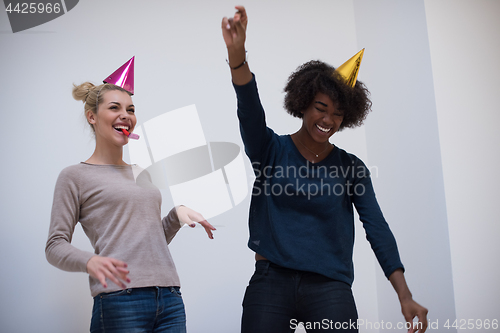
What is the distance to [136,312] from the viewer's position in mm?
1032

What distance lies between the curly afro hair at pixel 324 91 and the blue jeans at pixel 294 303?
18.7 inches

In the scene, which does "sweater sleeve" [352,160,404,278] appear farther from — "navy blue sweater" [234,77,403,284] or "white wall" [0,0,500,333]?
"white wall" [0,0,500,333]

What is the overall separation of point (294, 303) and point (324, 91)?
579 millimetres

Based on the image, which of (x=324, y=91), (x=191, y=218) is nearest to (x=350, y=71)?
(x=324, y=91)

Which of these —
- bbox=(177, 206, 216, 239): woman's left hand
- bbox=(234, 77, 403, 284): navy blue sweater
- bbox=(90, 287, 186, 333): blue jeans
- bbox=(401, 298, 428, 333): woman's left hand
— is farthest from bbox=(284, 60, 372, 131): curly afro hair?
bbox=(90, 287, 186, 333): blue jeans

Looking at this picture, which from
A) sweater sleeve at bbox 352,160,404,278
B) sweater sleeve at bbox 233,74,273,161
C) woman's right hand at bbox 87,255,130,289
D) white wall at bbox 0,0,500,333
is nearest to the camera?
woman's right hand at bbox 87,255,130,289

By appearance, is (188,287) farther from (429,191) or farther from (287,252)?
(429,191)

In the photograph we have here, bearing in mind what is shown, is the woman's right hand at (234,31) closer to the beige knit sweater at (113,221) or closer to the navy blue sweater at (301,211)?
the navy blue sweater at (301,211)

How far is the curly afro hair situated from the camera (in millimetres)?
1209

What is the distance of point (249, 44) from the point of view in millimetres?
2051

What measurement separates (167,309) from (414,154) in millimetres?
1281

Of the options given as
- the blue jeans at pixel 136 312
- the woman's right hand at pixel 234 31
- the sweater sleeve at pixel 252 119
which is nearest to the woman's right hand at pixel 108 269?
the blue jeans at pixel 136 312

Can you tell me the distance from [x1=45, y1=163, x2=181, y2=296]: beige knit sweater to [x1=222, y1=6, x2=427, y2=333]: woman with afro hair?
0.83ft

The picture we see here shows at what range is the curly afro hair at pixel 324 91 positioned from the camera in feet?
3.97
